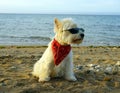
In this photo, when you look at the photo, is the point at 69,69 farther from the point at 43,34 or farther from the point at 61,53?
the point at 43,34

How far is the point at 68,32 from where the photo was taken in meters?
6.09

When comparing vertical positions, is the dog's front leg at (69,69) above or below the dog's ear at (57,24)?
below

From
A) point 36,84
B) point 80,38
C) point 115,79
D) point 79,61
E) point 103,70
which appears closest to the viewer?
point 80,38

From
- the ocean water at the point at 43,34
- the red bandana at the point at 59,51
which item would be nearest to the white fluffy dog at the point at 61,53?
the red bandana at the point at 59,51

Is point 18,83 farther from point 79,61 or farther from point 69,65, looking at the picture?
point 79,61

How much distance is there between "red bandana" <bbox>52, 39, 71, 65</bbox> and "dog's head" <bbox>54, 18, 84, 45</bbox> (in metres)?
0.19

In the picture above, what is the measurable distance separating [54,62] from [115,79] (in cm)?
187

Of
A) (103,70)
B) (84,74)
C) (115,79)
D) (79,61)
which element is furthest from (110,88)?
(79,61)

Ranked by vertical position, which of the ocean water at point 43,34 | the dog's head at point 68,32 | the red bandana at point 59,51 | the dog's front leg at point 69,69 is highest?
the dog's head at point 68,32

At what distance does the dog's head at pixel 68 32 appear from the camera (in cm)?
602

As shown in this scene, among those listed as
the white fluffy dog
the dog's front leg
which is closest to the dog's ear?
the white fluffy dog

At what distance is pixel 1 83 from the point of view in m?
6.48

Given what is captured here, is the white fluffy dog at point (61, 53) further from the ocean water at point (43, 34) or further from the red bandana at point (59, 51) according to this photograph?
the ocean water at point (43, 34)

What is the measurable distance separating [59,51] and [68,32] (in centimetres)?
55
